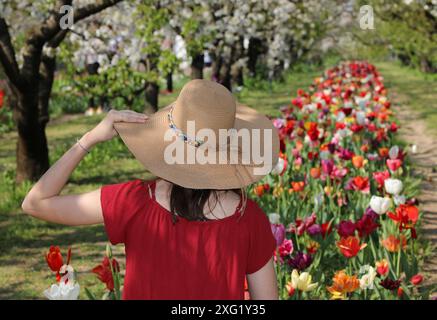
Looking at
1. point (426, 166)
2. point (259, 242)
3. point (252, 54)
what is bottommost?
point (426, 166)

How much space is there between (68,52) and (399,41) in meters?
22.4

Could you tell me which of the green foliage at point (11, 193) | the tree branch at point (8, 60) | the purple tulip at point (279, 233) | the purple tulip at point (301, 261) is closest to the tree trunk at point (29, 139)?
the green foliage at point (11, 193)

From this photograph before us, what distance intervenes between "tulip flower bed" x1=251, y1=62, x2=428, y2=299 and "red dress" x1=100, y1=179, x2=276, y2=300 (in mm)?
1211

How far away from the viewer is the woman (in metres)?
2.02

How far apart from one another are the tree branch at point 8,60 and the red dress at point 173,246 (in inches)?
223

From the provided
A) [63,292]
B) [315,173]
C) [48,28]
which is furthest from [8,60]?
[63,292]

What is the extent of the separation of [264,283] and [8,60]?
19.2ft

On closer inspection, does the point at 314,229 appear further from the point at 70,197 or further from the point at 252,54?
the point at 252,54

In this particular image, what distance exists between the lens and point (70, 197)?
2.08 meters

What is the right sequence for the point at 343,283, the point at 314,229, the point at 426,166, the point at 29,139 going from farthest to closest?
the point at 426,166
the point at 29,139
the point at 314,229
the point at 343,283

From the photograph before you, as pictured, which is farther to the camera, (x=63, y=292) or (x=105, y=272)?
(x=105, y=272)

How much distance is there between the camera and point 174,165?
6.63ft

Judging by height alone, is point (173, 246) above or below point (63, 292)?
above

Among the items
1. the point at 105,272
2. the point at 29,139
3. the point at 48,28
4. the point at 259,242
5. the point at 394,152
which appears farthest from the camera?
the point at 29,139
